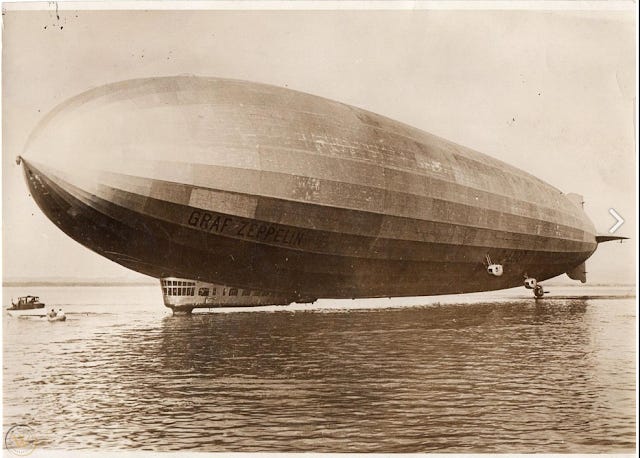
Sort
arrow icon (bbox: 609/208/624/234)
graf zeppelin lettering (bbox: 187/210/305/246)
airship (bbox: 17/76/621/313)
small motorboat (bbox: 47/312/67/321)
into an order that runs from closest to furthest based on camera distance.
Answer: airship (bbox: 17/76/621/313), graf zeppelin lettering (bbox: 187/210/305/246), arrow icon (bbox: 609/208/624/234), small motorboat (bbox: 47/312/67/321)

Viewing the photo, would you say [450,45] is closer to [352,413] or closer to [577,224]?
[352,413]

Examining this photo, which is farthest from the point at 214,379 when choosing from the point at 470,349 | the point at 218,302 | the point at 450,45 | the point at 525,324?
the point at 218,302

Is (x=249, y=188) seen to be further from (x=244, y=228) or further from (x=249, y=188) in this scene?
(x=244, y=228)

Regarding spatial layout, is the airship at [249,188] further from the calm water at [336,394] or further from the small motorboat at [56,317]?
the small motorboat at [56,317]

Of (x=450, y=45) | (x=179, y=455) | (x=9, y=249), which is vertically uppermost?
(x=450, y=45)

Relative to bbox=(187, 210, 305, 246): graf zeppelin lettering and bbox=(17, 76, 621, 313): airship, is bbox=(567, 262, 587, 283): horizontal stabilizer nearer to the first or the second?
bbox=(17, 76, 621, 313): airship

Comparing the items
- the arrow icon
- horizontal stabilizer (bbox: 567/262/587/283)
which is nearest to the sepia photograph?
the arrow icon

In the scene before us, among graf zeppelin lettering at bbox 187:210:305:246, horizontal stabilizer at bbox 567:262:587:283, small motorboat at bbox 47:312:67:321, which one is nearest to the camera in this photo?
graf zeppelin lettering at bbox 187:210:305:246

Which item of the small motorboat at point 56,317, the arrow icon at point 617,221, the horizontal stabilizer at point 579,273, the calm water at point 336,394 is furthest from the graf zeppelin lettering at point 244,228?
the horizontal stabilizer at point 579,273
